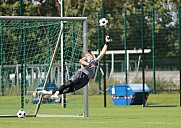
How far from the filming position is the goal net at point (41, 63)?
21.4 m

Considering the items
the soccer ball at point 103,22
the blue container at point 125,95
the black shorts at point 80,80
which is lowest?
the blue container at point 125,95

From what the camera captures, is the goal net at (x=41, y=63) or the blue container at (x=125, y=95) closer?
the goal net at (x=41, y=63)

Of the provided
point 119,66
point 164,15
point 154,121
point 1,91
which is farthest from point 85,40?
point 119,66

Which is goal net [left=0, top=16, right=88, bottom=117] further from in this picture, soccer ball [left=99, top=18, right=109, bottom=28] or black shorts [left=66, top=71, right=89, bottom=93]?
soccer ball [left=99, top=18, right=109, bottom=28]

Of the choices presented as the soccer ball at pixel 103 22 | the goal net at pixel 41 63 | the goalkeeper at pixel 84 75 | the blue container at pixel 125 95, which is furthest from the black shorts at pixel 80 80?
the blue container at pixel 125 95

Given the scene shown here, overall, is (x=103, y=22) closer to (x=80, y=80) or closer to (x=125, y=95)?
(x=80, y=80)

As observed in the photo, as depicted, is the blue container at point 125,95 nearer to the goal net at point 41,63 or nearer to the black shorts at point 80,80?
the goal net at point 41,63

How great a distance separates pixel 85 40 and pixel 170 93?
1317cm

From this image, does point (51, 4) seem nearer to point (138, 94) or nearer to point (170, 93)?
point (170, 93)

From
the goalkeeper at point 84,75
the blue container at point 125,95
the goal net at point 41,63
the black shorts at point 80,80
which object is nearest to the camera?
the goalkeeper at point 84,75

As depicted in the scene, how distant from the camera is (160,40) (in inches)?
1201

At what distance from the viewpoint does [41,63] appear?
2484 centimetres

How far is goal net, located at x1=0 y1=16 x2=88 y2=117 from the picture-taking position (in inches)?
842

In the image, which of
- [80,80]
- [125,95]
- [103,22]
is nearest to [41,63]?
[125,95]
